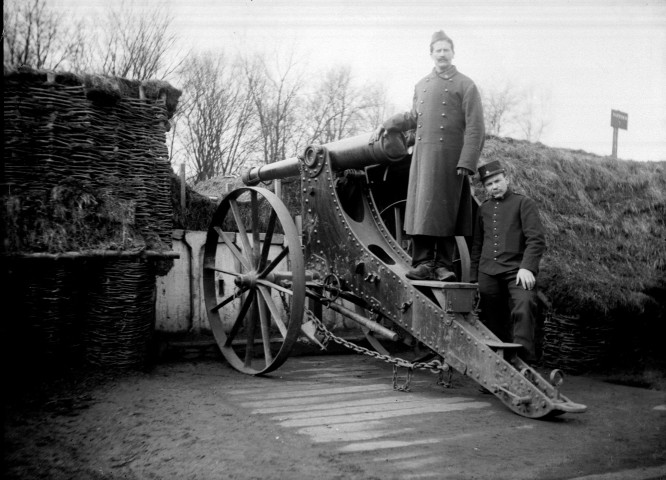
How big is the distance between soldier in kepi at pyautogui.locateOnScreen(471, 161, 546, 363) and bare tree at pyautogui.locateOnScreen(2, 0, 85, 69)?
362cm

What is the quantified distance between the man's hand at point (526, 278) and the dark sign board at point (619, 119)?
6258 mm

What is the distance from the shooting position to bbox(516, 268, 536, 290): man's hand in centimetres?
444

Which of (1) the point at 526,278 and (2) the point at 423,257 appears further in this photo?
(2) the point at 423,257

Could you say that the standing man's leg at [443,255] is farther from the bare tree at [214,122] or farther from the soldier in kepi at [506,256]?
the bare tree at [214,122]

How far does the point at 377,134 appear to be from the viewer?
5078mm

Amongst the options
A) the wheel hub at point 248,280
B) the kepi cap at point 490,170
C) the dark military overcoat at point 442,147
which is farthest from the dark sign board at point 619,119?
the wheel hub at point 248,280

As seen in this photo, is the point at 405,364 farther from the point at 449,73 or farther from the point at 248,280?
the point at 449,73

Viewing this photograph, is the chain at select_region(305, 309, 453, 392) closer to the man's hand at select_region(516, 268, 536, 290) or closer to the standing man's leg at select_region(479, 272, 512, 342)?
the standing man's leg at select_region(479, 272, 512, 342)

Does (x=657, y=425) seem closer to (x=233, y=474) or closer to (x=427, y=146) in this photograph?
(x=427, y=146)

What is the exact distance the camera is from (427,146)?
15.1ft

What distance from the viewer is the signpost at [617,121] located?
9711 mm

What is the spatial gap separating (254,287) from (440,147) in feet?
6.89

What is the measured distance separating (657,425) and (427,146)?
2.37 meters

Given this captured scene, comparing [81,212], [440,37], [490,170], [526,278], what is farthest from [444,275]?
[81,212]
